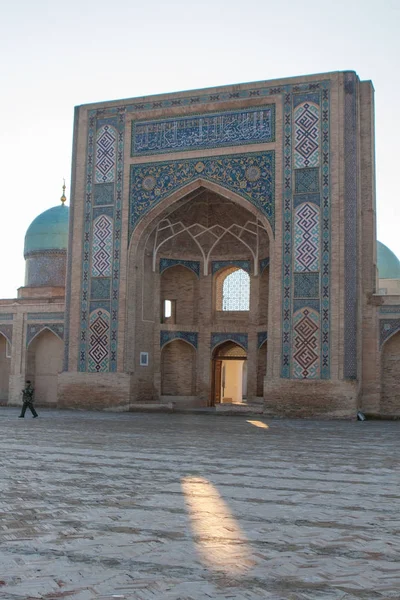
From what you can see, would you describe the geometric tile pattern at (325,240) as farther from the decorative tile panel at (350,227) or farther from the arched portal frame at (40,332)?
the arched portal frame at (40,332)

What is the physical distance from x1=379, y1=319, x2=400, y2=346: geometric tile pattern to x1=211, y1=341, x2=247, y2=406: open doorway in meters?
3.91

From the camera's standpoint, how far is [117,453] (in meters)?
6.35

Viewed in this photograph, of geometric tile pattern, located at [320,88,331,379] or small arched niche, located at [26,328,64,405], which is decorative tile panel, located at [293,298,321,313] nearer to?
geometric tile pattern, located at [320,88,331,379]

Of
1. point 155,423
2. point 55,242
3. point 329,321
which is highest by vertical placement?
point 55,242

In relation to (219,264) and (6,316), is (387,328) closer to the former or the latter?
(219,264)

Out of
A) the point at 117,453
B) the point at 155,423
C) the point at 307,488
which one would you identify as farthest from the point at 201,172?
the point at 307,488

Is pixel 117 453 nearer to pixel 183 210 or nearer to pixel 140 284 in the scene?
pixel 140 284

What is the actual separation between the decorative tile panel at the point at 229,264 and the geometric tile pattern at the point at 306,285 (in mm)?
3170

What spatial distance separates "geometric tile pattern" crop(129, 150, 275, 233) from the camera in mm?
13820

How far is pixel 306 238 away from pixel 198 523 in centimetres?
1048

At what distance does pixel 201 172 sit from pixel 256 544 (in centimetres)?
1197

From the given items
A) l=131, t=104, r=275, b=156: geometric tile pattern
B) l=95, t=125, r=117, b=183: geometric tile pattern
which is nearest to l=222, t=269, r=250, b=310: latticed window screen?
l=131, t=104, r=275, b=156: geometric tile pattern

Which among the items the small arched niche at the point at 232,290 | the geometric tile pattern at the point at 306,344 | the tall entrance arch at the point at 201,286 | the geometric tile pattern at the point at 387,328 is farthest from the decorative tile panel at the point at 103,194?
the geometric tile pattern at the point at 387,328

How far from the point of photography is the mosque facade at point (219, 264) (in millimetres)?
13180
